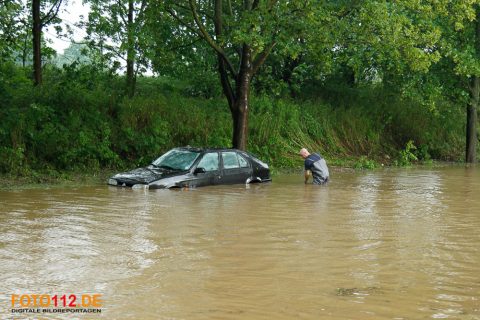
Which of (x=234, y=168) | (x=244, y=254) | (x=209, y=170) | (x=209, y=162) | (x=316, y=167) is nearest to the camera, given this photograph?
(x=244, y=254)

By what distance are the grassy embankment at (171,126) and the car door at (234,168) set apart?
4.53m

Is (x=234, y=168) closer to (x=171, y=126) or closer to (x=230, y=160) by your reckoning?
(x=230, y=160)

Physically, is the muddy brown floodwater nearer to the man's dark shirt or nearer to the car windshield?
the car windshield

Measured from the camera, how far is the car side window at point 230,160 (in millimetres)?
17844

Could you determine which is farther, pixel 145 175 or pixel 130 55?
pixel 130 55

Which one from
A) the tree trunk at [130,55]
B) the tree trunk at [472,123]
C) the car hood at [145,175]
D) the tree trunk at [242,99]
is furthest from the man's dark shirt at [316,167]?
the tree trunk at [472,123]

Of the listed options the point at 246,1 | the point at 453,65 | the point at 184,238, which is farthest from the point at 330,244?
the point at 453,65

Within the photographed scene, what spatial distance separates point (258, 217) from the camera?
39.8ft

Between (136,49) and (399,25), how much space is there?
790 centimetres

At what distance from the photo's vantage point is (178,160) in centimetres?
1719

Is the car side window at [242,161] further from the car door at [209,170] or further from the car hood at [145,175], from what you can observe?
the car hood at [145,175]

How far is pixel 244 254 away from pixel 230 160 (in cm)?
951

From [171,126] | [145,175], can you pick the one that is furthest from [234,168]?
[171,126]

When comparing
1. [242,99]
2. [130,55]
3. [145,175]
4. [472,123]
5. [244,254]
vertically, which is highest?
[130,55]
